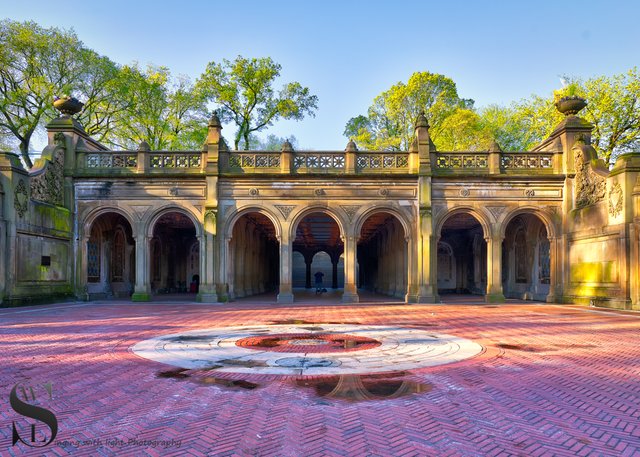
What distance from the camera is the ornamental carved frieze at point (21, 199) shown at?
1822cm

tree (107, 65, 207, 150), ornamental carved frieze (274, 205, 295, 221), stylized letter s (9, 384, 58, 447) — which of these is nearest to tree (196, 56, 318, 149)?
tree (107, 65, 207, 150)

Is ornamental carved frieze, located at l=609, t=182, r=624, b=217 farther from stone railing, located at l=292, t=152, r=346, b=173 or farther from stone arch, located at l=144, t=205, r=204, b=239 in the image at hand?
stone arch, located at l=144, t=205, r=204, b=239

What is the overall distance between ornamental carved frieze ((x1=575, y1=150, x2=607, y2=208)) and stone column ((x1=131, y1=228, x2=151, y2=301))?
2212 centimetres

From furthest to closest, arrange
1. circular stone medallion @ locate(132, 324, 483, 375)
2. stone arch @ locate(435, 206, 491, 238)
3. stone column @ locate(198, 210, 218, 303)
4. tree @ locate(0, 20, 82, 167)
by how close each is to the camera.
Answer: tree @ locate(0, 20, 82, 167) → stone arch @ locate(435, 206, 491, 238) → stone column @ locate(198, 210, 218, 303) → circular stone medallion @ locate(132, 324, 483, 375)

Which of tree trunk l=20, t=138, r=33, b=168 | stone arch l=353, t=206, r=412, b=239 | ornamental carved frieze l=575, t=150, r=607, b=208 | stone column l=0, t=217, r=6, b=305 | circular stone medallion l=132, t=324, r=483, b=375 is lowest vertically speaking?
circular stone medallion l=132, t=324, r=483, b=375

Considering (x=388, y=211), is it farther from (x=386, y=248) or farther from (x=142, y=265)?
(x=142, y=265)

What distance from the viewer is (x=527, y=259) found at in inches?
1008

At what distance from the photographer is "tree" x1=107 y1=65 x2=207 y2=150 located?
34562 millimetres

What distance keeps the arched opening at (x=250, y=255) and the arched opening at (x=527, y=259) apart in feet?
51.5

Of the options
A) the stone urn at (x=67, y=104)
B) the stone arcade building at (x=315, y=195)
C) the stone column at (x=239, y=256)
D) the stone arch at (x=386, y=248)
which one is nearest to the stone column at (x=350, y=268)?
the stone arcade building at (x=315, y=195)

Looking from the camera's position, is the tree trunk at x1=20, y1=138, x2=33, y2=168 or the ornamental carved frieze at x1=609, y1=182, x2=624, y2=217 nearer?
the ornamental carved frieze at x1=609, y1=182, x2=624, y2=217

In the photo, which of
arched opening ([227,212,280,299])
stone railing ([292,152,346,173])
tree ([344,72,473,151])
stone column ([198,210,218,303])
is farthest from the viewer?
tree ([344,72,473,151])

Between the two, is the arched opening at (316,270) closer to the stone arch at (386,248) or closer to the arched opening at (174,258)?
the stone arch at (386,248)

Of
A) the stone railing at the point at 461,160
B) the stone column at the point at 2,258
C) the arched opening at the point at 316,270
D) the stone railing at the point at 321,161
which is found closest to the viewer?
the stone column at the point at 2,258
